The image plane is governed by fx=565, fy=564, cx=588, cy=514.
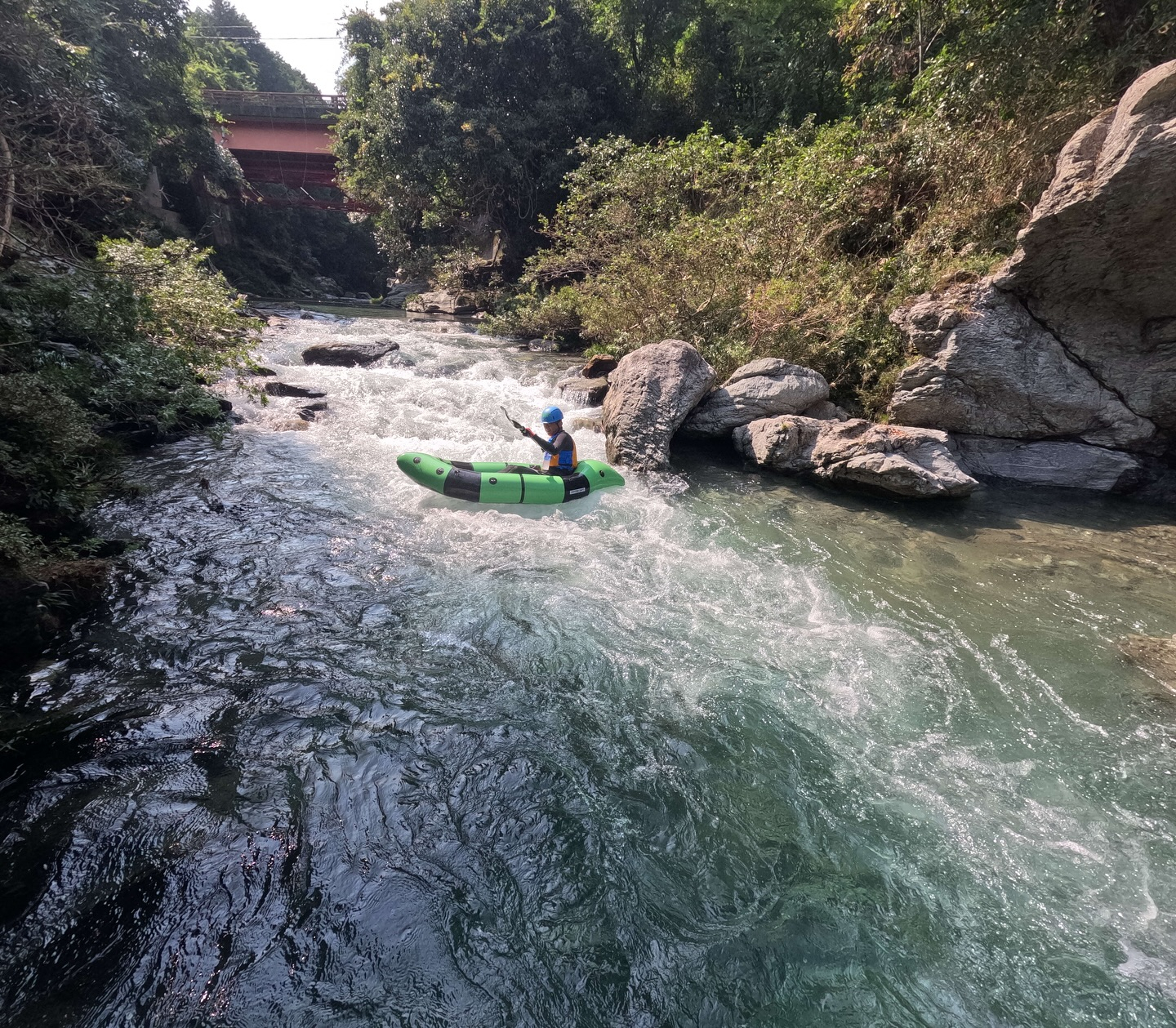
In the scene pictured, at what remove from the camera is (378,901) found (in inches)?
94.3

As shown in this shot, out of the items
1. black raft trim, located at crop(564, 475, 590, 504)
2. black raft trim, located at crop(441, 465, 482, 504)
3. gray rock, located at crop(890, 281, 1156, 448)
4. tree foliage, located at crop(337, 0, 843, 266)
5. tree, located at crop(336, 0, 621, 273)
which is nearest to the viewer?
black raft trim, located at crop(441, 465, 482, 504)

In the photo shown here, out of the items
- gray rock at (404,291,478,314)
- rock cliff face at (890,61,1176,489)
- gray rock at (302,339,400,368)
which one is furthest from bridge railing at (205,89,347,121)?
rock cliff face at (890,61,1176,489)

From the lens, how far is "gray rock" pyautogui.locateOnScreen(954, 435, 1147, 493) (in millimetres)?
6855

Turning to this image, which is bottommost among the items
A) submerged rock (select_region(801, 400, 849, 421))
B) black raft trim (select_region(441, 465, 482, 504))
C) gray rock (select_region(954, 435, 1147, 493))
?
black raft trim (select_region(441, 465, 482, 504))

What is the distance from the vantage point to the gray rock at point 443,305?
20.3m

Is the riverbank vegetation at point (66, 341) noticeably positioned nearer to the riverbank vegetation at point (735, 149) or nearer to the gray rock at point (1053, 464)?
the riverbank vegetation at point (735, 149)

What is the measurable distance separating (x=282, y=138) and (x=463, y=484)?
85.7ft

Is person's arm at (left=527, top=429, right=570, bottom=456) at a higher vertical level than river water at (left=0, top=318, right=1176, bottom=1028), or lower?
higher

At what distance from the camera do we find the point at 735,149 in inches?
435

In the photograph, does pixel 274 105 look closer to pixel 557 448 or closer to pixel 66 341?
pixel 66 341

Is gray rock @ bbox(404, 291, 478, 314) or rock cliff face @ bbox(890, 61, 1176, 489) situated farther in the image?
gray rock @ bbox(404, 291, 478, 314)

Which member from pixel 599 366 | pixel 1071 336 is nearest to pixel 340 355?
pixel 599 366

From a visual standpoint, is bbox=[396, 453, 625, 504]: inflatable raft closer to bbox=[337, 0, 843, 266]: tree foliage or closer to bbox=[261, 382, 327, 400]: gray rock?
bbox=[261, 382, 327, 400]: gray rock

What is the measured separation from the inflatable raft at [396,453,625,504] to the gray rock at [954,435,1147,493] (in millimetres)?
5175
